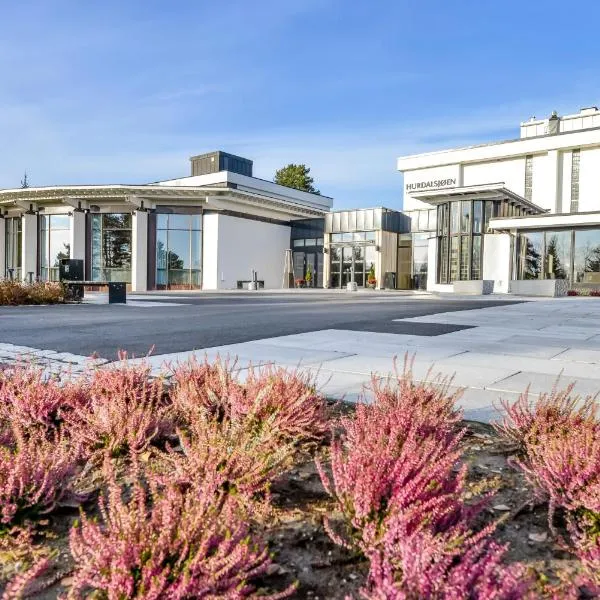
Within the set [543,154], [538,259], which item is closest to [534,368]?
[538,259]

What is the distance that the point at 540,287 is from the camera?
25469 millimetres

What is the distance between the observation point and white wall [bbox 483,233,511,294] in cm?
2791

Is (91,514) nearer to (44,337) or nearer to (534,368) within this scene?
(534,368)

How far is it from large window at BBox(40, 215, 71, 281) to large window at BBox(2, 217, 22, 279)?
2704 mm

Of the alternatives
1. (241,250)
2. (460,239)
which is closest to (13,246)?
(241,250)

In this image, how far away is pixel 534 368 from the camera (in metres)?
5.38

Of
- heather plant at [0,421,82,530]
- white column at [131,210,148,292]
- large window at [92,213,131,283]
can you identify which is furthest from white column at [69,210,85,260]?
heather plant at [0,421,82,530]

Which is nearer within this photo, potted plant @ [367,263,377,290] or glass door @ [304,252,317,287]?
potted plant @ [367,263,377,290]

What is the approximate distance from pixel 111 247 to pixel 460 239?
21.0 m

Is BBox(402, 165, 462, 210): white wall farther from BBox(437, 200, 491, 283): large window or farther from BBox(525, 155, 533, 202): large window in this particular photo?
BBox(437, 200, 491, 283): large window

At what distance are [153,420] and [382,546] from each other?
1.60 m

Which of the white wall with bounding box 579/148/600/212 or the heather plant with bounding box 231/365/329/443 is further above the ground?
the white wall with bounding box 579/148/600/212

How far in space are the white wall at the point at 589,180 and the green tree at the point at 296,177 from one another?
31753mm

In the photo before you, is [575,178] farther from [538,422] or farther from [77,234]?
[538,422]
